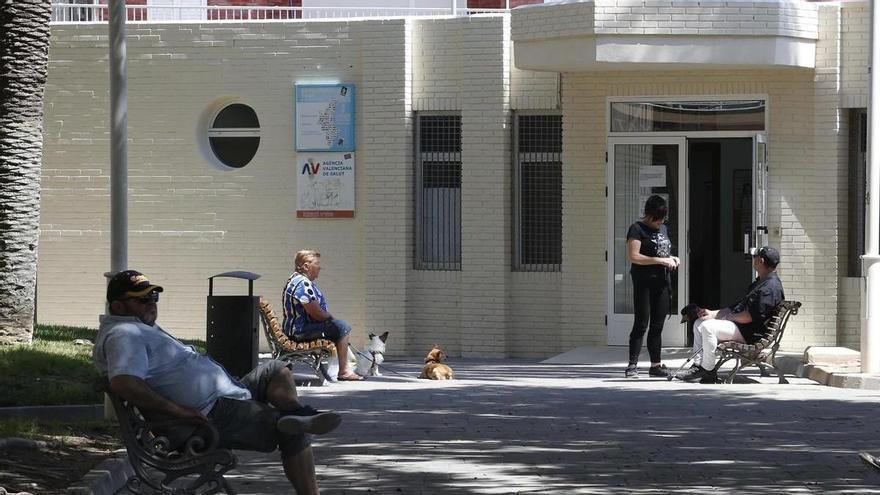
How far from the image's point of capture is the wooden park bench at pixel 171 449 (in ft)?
26.7

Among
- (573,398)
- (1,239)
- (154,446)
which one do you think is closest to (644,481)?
(154,446)

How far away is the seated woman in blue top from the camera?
55.1 ft

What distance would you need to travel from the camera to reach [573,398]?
14906 mm

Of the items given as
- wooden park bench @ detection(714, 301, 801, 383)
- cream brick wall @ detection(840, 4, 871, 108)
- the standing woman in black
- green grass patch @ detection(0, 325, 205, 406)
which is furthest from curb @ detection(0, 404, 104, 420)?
cream brick wall @ detection(840, 4, 871, 108)

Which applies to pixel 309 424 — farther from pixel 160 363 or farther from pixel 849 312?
pixel 849 312

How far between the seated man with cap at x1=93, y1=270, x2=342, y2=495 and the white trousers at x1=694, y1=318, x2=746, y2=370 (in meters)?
8.25

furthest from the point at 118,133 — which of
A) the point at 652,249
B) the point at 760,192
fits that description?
the point at 760,192

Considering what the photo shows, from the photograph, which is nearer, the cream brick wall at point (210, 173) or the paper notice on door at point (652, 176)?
the paper notice on door at point (652, 176)

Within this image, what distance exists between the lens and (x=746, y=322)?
53.7 ft

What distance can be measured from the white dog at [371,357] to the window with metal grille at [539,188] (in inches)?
154

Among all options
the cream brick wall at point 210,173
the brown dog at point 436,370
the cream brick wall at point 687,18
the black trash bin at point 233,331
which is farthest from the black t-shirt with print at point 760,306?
the cream brick wall at point 210,173

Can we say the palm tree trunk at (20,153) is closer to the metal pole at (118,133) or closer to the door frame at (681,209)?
the metal pole at (118,133)

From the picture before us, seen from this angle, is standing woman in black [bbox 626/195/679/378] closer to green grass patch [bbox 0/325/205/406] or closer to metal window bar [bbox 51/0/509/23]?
green grass patch [bbox 0/325/205/406]

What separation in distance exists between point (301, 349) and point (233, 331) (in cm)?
91
